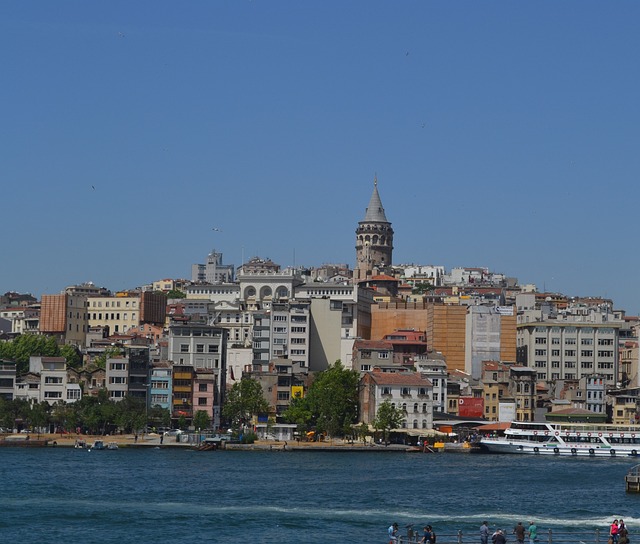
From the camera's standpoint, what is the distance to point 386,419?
9781cm

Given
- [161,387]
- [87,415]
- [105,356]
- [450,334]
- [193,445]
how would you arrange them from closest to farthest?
[193,445]
[87,415]
[161,387]
[105,356]
[450,334]

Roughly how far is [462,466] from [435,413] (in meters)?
24.5

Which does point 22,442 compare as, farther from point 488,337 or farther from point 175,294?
point 175,294

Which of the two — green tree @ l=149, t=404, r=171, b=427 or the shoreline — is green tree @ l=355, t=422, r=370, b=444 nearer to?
the shoreline

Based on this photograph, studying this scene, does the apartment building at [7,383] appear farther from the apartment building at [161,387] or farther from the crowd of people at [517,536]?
the crowd of people at [517,536]

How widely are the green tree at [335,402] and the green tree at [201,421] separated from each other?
685 centimetres

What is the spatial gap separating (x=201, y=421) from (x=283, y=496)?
132 feet

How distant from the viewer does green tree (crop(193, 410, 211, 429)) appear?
102438 mm

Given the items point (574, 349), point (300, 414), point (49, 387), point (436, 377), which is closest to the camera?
point (300, 414)

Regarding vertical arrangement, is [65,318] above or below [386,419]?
above

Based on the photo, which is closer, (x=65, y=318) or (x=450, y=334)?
(x=450, y=334)

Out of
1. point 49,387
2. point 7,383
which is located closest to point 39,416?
point 49,387

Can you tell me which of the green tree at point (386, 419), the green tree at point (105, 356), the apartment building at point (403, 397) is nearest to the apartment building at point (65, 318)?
the green tree at point (105, 356)

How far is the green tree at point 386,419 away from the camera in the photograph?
3850 inches
